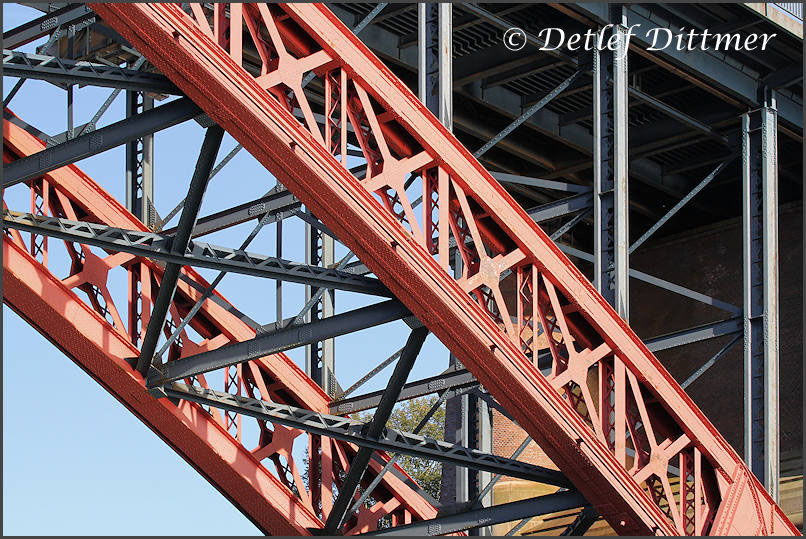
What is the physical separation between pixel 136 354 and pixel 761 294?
7195 mm

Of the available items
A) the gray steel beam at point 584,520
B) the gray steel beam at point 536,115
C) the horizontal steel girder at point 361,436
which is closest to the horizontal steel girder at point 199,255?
the horizontal steel girder at point 361,436

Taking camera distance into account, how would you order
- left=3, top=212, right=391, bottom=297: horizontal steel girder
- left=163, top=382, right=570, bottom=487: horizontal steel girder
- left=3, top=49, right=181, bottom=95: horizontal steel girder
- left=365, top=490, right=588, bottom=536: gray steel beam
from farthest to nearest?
left=365, top=490, right=588, bottom=536: gray steel beam, left=163, top=382, right=570, bottom=487: horizontal steel girder, left=3, top=212, right=391, bottom=297: horizontal steel girder, left=3, top=49, right=181, bottom=95: horizontal steel girder

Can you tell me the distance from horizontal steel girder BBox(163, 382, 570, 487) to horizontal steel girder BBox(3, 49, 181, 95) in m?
3.19

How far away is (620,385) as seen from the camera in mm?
14445

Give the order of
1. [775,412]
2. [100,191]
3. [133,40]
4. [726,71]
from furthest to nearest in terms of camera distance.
→ [726,71] → [775,412] → [100,191] → [133,40]

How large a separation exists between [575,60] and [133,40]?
20.8 ft

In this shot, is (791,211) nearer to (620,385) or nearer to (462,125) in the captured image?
(462,125)

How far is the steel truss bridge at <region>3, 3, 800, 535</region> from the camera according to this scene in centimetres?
1272

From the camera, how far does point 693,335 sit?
55.4 ft

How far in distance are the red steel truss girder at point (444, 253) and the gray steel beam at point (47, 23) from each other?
8.20 feet

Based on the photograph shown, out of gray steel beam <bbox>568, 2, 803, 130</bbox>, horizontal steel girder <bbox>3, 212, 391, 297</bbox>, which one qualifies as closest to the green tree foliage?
gray steel beam <bbox>568, 2, 803, 130</bbox>

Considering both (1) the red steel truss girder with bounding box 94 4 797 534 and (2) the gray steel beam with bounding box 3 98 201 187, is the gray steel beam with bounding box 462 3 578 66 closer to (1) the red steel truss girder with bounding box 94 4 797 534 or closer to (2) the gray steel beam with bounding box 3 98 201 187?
(1) the red steel truss girder with bounding box 94 4 797 534

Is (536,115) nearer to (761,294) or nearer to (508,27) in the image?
(508,27)

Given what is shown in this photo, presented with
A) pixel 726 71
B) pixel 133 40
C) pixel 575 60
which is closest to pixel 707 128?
pixel 726 71
